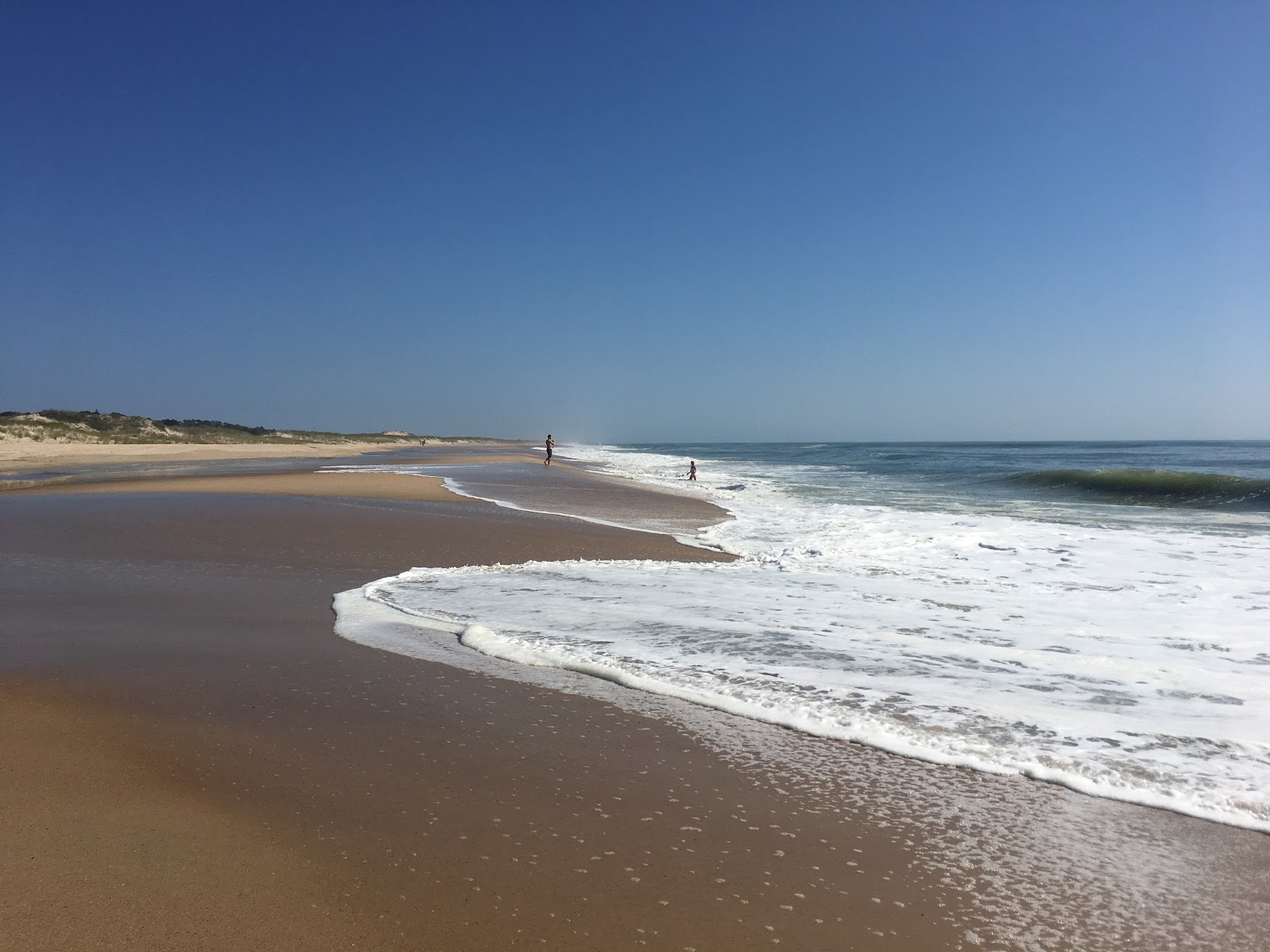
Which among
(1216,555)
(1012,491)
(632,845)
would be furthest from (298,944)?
(1012,491)

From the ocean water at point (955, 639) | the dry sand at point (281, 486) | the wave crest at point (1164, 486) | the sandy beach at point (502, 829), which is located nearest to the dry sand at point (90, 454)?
the dry sand at point (281, 486)

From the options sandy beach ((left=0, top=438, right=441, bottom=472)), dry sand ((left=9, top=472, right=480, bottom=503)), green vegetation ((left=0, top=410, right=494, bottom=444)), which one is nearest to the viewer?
dry sand ((left=9, top=472, right=480, bottom=503))

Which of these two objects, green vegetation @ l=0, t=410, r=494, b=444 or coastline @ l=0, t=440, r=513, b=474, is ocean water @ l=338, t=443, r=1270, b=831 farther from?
green vegetation @ l=0, t=410, r=494, b=444

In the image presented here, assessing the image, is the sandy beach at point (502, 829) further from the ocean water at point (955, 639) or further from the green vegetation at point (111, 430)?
the green vegetation at point (111, 430)

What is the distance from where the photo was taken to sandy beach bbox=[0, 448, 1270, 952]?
2.39 metres

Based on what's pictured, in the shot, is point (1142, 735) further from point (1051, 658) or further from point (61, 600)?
point (61, 600)

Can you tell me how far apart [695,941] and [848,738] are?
1.93 metres

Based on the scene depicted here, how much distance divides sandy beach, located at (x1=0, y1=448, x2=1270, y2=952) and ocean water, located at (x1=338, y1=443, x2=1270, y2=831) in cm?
34

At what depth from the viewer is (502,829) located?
2.95m

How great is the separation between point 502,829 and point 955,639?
4.45m

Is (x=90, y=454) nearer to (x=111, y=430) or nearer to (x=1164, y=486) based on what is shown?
(x=111, y=430)

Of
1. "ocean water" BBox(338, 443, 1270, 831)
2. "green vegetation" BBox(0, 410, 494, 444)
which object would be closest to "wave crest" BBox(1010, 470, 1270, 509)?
"ocean water" BBox(338, 443, 1270, 831)

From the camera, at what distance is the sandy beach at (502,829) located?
239cm

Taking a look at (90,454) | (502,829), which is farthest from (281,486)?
(90,454)
